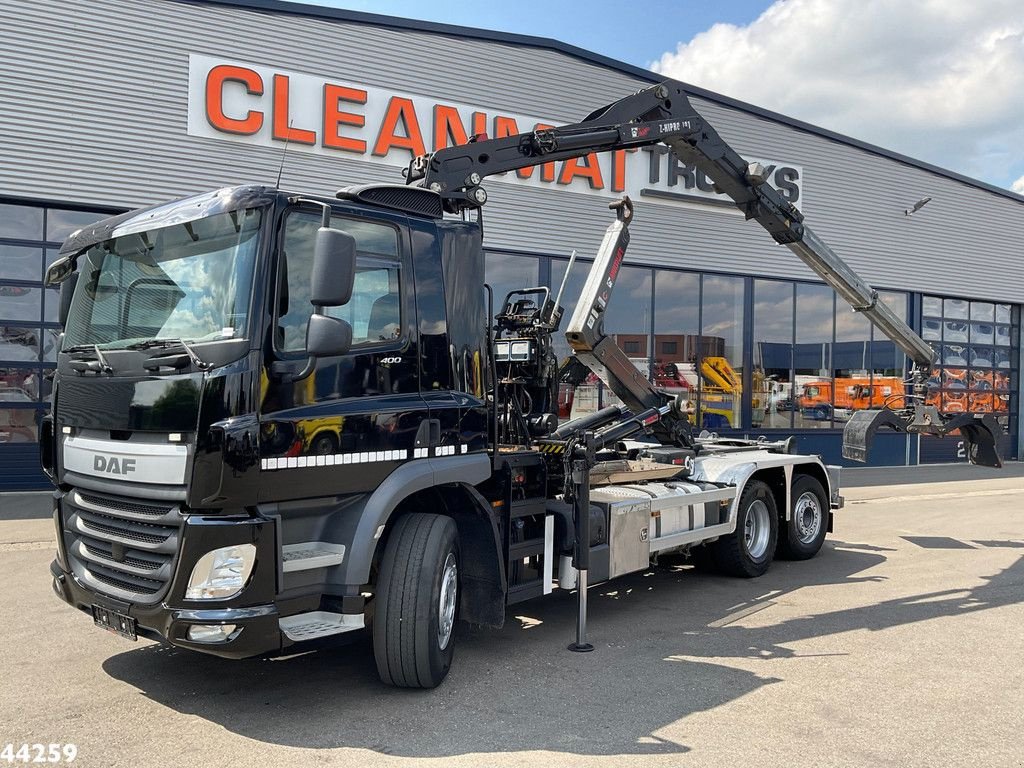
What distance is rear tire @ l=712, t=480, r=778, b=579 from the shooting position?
25.9ft

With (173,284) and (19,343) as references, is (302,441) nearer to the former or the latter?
(173,284)

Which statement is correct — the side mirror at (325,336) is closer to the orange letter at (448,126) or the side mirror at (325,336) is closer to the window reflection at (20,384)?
the window reflection at (20,384)

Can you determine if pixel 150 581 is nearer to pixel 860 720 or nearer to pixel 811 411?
pixel 860 720

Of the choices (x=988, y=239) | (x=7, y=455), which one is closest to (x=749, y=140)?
(x=988, y=239)

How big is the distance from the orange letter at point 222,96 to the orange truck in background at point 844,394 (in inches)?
521

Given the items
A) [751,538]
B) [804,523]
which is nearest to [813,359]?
[804,523]

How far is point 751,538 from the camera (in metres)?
8.23

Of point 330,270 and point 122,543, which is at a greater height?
point 330,270

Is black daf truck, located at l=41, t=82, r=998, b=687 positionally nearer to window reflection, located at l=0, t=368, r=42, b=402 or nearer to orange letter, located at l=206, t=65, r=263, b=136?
orange letter, located at l=206, t=65, r=263, b=136

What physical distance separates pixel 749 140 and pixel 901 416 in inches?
402

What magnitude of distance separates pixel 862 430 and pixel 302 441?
7.53 meters

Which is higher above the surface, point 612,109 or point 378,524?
point 612,109

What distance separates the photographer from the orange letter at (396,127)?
14453 mm

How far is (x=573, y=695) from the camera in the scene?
474 centimetres
